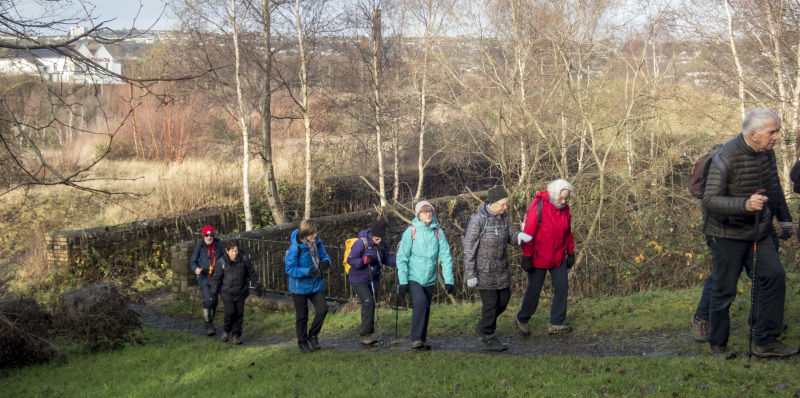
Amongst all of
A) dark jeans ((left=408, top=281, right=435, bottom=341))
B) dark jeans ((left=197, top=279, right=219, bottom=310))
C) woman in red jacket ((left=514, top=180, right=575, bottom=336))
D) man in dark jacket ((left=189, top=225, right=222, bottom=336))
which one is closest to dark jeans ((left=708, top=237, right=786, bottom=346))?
woman in red jacket ((left=514, top=180, right=575, bottom=336))

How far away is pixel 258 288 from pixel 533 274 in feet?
13.8

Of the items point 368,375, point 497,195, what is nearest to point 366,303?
point 368,375

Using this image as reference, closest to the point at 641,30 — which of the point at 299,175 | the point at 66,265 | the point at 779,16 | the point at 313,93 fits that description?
the point at 779,16

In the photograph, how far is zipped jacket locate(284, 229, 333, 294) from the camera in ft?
26.1

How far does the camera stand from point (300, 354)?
8.23 metres

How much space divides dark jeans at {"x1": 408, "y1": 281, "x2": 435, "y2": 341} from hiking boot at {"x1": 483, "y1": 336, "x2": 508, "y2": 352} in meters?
0.75

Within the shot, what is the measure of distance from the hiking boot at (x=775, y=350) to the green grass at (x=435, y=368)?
8cm

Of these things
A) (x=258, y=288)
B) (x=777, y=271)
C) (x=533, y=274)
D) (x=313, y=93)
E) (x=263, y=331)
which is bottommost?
(x=263, y=331)

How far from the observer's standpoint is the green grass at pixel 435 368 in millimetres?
5188

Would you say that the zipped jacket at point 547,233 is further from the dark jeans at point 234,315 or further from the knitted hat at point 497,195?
the dark jeans at point 234,315

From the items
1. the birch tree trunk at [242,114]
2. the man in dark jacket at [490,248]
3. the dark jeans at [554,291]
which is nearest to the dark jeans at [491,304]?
the man in dark jacket at [490,248]

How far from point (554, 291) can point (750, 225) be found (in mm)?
2500

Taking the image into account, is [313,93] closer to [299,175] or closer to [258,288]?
[299,175]

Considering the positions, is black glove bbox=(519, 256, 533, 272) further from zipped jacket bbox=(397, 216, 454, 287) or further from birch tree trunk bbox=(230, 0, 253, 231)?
birch tree trunk bbox=(230, 0, 253, 231)
